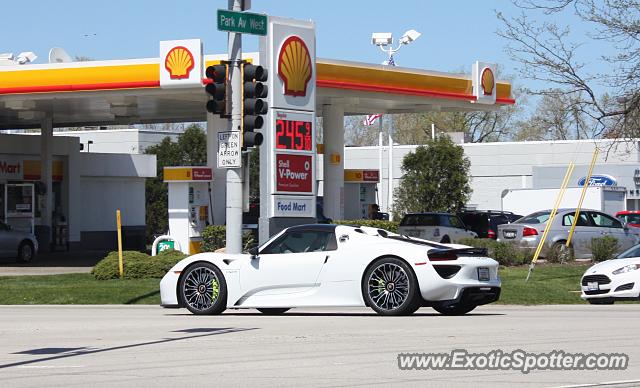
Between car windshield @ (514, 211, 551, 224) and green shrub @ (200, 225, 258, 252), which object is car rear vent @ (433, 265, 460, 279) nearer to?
green shrub @ (200, 225, 258, 252)

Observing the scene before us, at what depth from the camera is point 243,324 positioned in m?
15.2

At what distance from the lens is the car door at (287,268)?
16.6 m

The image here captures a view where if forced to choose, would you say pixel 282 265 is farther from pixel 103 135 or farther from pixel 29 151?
pixel 103 135

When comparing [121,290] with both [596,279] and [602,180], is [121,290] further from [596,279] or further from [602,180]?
[602,180]

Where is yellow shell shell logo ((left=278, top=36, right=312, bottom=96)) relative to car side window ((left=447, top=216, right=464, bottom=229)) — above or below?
above

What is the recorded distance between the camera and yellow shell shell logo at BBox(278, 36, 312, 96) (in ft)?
92.4

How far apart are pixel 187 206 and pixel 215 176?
133 centimetres

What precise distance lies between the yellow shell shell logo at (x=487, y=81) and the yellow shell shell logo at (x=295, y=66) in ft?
32.2

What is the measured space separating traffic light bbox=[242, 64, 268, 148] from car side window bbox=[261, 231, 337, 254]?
10.4ft

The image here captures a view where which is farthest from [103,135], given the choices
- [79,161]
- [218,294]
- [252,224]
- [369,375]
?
[369,375]

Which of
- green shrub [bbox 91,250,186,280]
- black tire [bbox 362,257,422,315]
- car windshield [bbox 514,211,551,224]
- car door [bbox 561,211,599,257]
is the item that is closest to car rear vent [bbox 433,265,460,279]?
black tire [bbox 362,257,422,315]

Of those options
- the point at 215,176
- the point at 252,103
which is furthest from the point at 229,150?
the point at 215,176

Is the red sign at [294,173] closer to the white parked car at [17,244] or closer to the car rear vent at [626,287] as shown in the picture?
the car rear vent at [626,287]

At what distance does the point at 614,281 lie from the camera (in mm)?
21141
